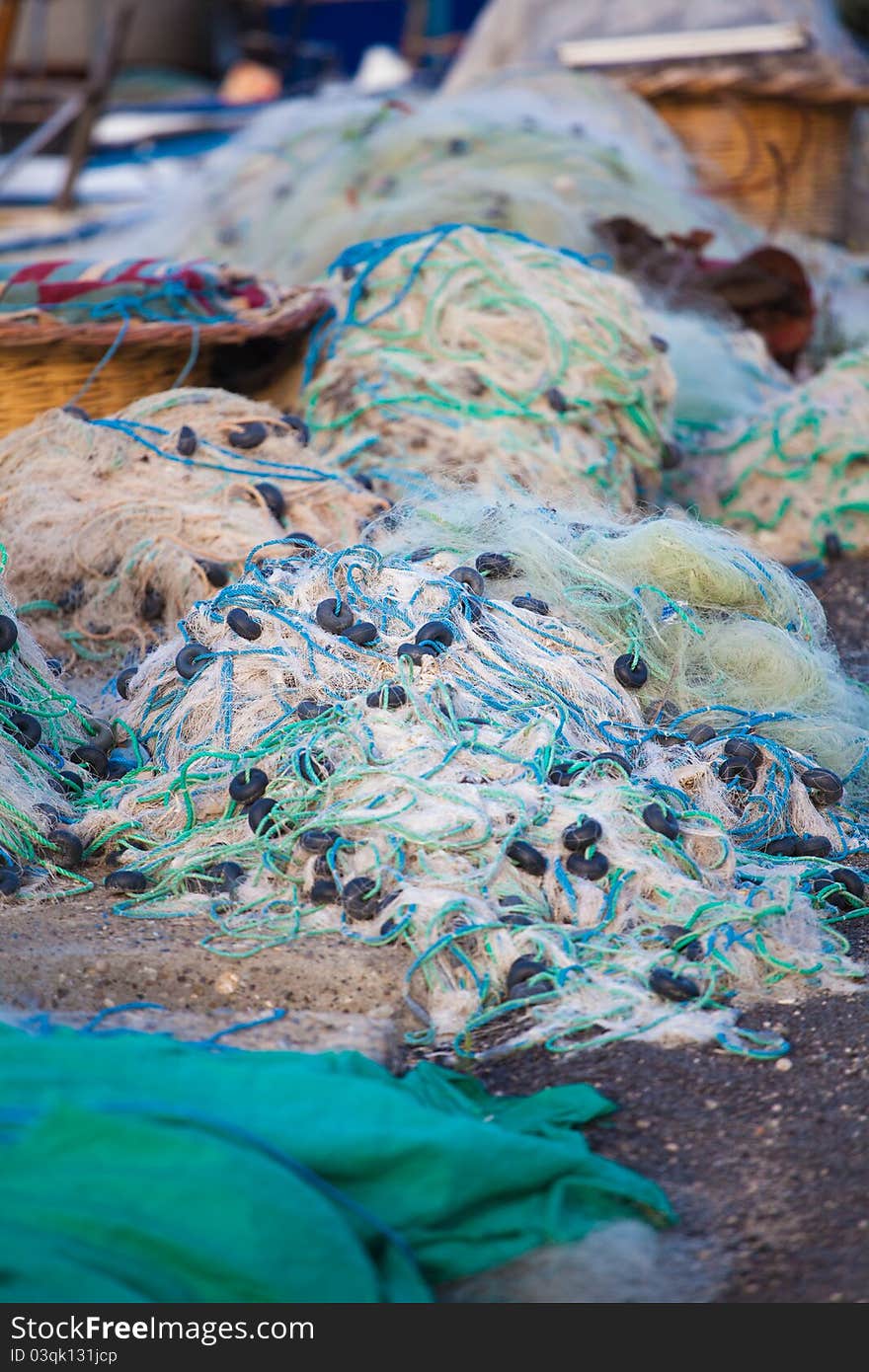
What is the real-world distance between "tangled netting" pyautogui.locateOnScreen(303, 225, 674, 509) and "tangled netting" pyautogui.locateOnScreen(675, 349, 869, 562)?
464 mm

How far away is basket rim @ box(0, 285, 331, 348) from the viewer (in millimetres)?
4238

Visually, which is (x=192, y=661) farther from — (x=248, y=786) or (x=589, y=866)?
(x=589, y=866)

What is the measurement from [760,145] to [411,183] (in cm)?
299

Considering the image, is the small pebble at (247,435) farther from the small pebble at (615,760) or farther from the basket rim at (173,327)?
the small pebble at (615,760)

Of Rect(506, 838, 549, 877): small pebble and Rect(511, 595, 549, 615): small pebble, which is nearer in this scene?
Rect(506, 838, 549, 877): small pebble

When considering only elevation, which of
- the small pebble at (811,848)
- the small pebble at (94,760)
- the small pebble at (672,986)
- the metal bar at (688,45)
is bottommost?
the small pebble at (94,760)

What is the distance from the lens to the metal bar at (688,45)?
8.74 m

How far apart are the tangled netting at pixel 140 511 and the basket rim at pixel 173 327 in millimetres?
256

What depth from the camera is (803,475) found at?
5043 millimetres

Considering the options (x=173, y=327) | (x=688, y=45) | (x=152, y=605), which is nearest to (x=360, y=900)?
(x=152, y=605)

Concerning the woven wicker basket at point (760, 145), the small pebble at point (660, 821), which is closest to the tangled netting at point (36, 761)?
the small pebble at point (660, 821)

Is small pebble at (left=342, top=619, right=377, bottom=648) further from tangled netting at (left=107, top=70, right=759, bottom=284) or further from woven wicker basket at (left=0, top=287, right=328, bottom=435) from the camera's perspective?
tangled netting at (left=107, top=70, right=759, bottom=284)

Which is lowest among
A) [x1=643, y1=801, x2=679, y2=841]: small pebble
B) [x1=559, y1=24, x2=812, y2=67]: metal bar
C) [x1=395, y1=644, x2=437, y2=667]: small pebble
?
[x1=643, y1=801, x2=679, y2=841]: small pebble

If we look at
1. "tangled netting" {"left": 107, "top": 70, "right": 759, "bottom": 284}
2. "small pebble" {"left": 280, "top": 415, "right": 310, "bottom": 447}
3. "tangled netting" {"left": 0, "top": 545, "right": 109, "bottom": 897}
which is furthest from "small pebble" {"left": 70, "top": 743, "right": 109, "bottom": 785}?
"tangled netting" {"left": 107, "top": 70, "right": 759, "bottom": 284}
